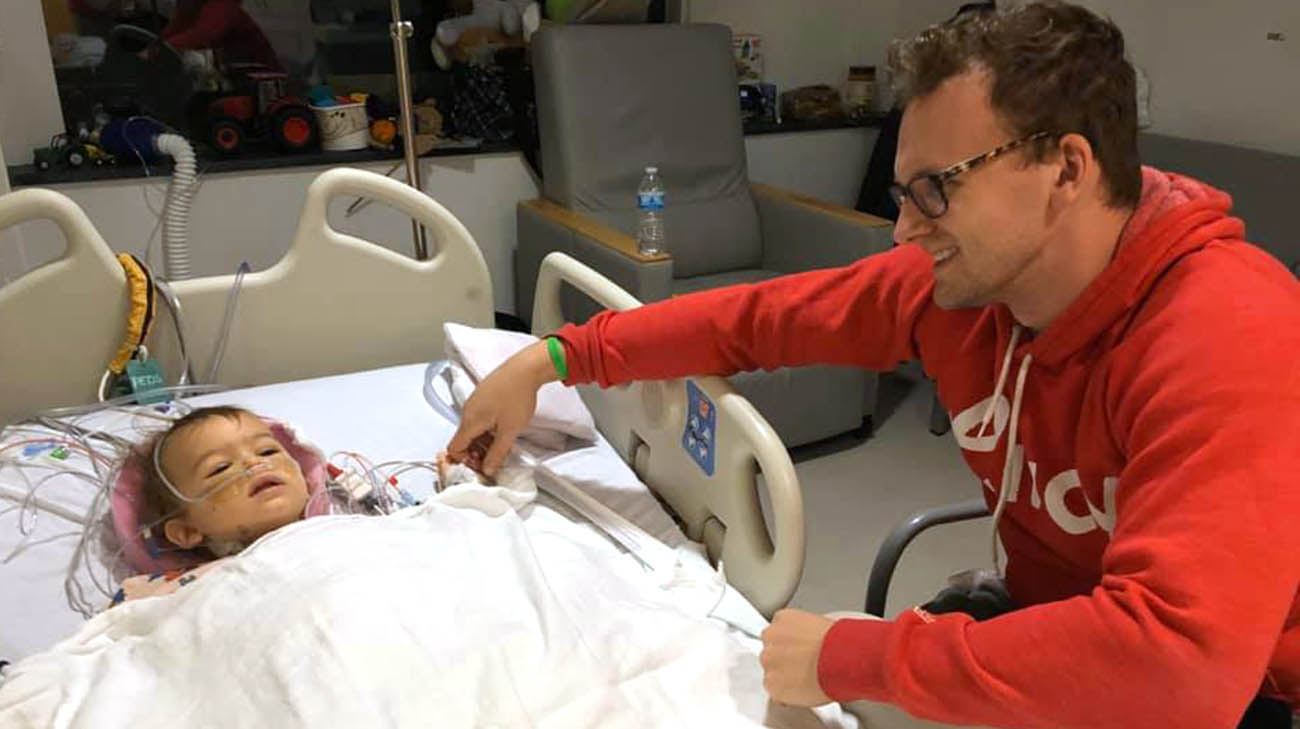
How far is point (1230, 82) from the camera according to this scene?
310 cm

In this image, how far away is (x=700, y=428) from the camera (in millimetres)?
1433

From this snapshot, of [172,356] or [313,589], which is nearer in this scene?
[313,589]

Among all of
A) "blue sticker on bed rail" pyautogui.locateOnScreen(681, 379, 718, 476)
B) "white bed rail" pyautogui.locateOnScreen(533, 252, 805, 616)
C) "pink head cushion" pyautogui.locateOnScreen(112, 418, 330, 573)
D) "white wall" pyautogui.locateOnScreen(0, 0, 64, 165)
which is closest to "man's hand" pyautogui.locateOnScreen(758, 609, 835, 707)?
"white bed rail" pyautogui.locateOnScreen(533, 252, 805, 616)

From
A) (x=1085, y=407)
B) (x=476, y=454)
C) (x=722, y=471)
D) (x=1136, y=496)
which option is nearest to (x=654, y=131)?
(x=476, y=454)

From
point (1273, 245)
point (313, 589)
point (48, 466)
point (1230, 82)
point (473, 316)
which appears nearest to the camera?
point (313, 589)

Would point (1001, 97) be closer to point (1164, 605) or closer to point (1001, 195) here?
point (1001, 195)

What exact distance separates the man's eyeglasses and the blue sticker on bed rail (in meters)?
0.45

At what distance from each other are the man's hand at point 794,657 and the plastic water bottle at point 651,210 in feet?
6.69

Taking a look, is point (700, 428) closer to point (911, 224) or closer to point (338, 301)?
point (911, 224)

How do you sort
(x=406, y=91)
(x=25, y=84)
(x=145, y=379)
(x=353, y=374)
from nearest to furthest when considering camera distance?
(x=145, y=379) < (x=353, y=374) < (x=406, y=91) < (x=25, y=84)

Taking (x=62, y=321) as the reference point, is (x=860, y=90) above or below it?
above

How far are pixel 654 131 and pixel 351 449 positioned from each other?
1753 mm

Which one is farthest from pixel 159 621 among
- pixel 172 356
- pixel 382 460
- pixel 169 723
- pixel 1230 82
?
pixel 1230 82

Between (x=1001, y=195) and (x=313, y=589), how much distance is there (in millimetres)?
842
